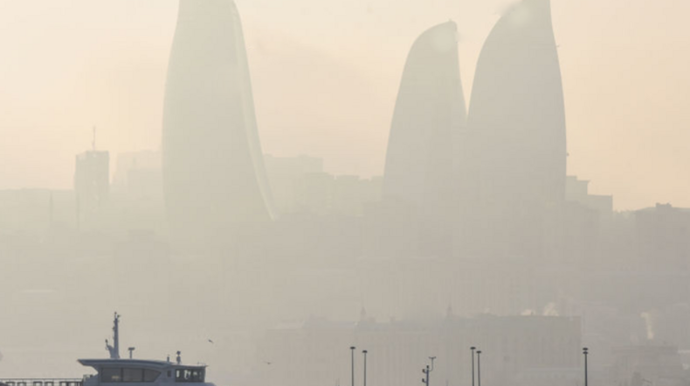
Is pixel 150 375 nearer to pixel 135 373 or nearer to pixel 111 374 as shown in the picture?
pixel 135 373

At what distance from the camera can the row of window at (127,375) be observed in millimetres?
93938

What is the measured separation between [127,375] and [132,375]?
0.23m

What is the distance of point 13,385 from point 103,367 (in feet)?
13.7

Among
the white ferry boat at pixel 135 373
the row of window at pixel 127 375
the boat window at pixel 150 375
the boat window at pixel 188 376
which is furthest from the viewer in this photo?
the boat window at pixel 188 376

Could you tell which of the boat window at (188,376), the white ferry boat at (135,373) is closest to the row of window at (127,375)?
the white ferry boat at (135,373)

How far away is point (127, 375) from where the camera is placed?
9412 centimetres

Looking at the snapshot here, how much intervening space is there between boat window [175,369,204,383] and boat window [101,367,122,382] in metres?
2.67

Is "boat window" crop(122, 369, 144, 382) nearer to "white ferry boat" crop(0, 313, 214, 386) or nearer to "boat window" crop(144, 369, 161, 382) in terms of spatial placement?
"white ferry boat" crop(0, 313, 214, 386)

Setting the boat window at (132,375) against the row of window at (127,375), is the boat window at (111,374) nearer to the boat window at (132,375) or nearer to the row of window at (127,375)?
the row of window at (127,375)

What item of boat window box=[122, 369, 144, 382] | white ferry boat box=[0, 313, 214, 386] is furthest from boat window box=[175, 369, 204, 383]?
boat window box=[122, 369, 144, 382]

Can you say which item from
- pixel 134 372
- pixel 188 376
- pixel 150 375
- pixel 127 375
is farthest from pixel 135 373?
pixel 188 376

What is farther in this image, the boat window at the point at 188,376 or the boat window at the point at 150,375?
the boat window at the point at 188,376

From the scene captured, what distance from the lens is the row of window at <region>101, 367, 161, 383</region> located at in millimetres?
93938

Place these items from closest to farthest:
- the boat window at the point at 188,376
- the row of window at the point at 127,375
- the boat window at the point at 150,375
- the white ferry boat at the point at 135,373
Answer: the white ferry boat at the point at 135,373, the row of window at the point at 127,375, the boat window at the point at 150,375, the boat window at the point at 188,376
